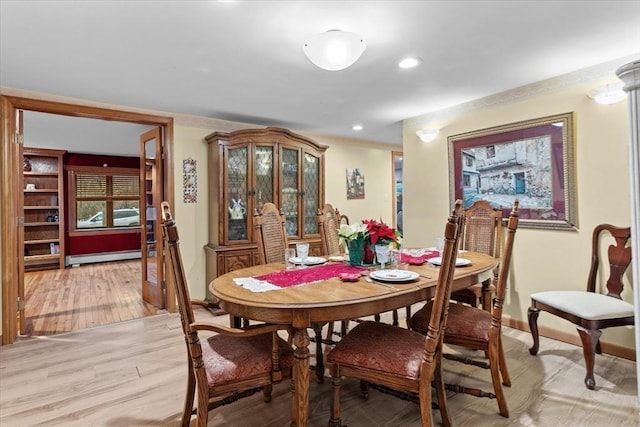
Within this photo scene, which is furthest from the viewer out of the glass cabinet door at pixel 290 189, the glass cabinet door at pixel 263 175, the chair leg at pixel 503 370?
the glass cabinet door at pixel 290 189

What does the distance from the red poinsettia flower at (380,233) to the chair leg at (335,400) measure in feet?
2.69

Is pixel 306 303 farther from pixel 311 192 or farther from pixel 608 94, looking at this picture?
pixel 311 192

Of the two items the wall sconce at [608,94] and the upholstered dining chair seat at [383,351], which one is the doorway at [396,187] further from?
the upholstered dining chair seat at [383,351]

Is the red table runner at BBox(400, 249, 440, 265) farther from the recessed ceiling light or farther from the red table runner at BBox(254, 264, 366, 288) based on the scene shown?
the recessed ceiling light

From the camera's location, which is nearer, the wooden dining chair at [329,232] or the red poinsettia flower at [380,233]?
the red poinsettia flower at [380,233]

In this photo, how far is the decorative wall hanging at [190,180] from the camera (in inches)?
152

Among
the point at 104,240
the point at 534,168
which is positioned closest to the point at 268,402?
the point at 534,168

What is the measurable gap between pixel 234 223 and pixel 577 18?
340 centimetres

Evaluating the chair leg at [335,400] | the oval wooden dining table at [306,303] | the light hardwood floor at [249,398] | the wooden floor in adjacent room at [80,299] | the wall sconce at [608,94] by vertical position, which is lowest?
the light hardwood floor at [249,398]

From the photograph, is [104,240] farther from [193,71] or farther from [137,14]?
[137,14]

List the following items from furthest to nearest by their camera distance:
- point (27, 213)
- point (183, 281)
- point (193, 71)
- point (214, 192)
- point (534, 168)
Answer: point (27, 213), point (214, 192), point (534, 168), point (193, 71), point (183, 281)

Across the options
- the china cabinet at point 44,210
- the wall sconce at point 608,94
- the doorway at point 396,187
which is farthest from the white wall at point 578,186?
the china cabinet at point 44,210

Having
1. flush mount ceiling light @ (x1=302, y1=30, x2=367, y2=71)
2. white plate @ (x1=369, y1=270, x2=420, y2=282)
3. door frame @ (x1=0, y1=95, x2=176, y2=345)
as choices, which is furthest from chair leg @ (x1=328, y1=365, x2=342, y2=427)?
door frame @ (x1=0, y1=95, x2=176, y2=345)

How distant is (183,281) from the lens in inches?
56.8
